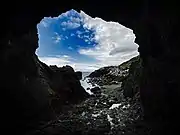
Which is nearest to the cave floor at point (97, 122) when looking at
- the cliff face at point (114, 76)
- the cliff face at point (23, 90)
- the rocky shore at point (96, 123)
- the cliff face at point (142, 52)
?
the rocky shore at point (96, 123)

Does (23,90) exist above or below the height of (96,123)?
above

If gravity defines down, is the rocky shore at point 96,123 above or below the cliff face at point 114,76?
below

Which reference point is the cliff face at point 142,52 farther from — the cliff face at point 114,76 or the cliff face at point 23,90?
the cliff face at point 114,76

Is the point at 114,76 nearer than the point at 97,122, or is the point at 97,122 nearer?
the point at 97,122

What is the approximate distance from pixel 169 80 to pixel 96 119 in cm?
1288

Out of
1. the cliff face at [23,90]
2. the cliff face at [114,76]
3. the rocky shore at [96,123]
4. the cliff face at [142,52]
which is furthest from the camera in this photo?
the cliff face at [114,76]

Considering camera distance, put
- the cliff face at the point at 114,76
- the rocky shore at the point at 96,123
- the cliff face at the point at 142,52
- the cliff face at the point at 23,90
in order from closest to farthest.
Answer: the cliff face at the point at 142,52
the rocky shore at the point at 96,123
the cliff face at the point at 23,90
the cliff face at the point at 114,76

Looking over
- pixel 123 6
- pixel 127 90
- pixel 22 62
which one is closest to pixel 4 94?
pixel 22 62

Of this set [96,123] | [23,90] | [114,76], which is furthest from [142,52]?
[114,76]

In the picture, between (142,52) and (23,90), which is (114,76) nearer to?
(142,52)

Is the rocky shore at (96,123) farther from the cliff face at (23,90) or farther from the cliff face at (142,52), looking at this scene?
the cliff face at (142,52)

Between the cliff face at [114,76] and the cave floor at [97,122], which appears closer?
the cave floor at [97,122]

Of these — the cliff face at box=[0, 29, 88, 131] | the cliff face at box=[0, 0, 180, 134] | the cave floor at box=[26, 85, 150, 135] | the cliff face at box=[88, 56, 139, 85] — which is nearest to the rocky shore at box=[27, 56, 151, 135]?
the cave floor at box=[26, 85, 150, 135]

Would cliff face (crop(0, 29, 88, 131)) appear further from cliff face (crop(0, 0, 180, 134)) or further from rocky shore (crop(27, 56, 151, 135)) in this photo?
Result: rocky shore (crop(27, 56, 151, 135))
